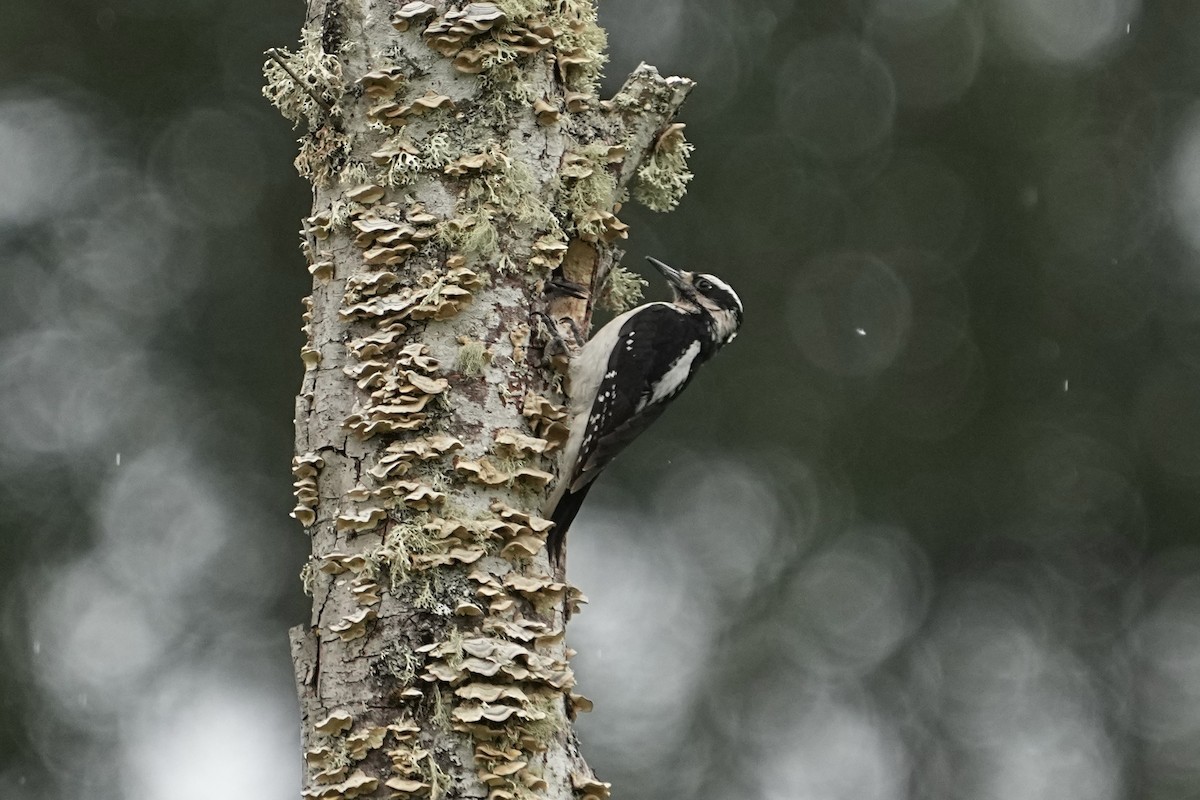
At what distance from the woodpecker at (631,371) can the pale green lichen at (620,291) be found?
76 mm

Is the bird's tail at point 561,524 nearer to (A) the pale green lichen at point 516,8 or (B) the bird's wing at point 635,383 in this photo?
(B) the bird's wing at point 635,383

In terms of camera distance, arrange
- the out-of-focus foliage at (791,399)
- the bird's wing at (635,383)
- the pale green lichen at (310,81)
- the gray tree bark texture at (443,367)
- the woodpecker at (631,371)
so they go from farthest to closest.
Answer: the out-of-focus foliage at (791,399) < the bird's wing at (635,383) < the woodpecker at (631,371) < the pale green lichen at (310,81) < the gray tree bark texture at (443,367)

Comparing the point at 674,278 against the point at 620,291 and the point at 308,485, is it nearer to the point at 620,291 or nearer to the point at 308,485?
the point at 620,291

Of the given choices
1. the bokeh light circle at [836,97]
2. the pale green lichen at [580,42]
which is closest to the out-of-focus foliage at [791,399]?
the bokeh light circle at [836,97]

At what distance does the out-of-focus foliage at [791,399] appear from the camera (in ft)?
30.5

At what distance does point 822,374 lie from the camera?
34.9ft

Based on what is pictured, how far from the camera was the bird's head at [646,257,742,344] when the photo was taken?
234 inches

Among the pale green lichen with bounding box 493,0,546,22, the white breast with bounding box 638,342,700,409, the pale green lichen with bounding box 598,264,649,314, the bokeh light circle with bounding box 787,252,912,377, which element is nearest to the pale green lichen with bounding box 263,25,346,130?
the pale green lichen with bounding box 493,0,546,22

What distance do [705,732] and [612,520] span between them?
1540 millimetres

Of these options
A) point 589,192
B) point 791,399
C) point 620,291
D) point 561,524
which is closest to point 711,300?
point 620,291

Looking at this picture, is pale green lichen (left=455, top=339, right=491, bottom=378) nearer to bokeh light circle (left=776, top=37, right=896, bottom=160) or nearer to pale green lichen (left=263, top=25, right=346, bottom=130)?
pale green lichen (left=263, top=25, right=346, bottom=130)

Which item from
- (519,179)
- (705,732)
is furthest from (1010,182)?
(519,179)

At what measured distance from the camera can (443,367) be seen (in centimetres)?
396

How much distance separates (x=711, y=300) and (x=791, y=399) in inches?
189
